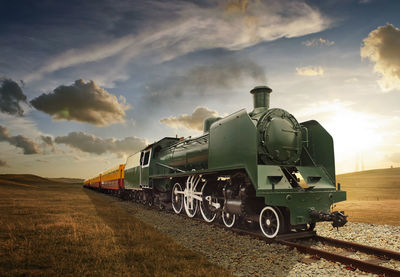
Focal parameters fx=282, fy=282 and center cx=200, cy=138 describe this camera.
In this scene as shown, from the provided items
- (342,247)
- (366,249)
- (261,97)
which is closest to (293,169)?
(261,97)

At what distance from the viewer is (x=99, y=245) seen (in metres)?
5.83

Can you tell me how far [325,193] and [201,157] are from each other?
13.3ft

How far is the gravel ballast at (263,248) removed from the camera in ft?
14.8

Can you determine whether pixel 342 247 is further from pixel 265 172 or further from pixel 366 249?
pixel 265 172

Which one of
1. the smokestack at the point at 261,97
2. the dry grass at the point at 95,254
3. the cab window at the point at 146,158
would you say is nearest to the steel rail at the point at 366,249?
the dry grass at the point at 95,254

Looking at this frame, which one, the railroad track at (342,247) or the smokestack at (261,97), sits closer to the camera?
the railroad track at (342,247)

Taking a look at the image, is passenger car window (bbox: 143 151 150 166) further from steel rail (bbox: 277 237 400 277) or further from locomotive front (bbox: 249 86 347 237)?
steel rail (bbox: 277 237 400 277)

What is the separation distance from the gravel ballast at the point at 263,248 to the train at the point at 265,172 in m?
0.62

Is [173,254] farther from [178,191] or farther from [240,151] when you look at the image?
[178,191]

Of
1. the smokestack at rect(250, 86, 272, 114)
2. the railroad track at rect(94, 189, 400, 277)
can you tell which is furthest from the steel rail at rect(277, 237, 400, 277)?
the smokestack at rect(250, 86, 272, 114)

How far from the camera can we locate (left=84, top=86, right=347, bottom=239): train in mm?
6215

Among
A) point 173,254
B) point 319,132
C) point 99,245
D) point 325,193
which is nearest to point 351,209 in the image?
point 319,132

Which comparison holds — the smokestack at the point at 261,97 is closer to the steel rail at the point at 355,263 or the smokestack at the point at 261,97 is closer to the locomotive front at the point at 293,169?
the locomotive front at the point at 293,169

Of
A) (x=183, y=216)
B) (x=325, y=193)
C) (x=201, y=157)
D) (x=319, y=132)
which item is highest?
(x=319, y=132)
